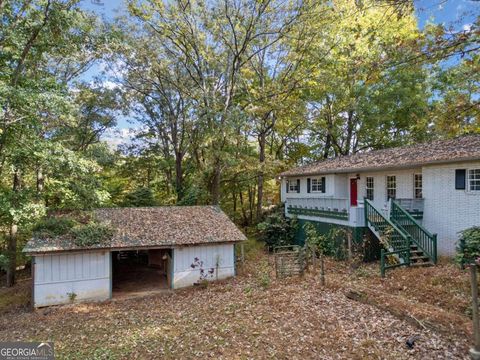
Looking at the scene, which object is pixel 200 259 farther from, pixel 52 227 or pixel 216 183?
pixel 216 183

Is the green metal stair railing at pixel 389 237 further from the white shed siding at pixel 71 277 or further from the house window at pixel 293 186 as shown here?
the white shed siding at pixel 71 277

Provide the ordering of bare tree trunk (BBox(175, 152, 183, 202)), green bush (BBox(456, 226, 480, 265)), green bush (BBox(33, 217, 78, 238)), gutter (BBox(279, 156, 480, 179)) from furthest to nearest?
bare tree trunk (BBox(175, 152, 183, 202)) → green bush (BBox(33, 217, 78, 238)) → gutter (BBox(279, 156, 480, 179)) → green bush (BBox(456, 226, 480, 265))

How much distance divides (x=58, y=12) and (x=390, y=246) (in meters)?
15.7

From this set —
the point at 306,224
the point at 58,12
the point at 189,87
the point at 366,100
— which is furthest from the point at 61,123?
the point at 366,100

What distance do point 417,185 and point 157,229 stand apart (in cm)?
1254

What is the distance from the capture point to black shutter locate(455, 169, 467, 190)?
11781 mm

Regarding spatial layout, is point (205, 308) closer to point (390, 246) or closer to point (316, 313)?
point (316, 313)

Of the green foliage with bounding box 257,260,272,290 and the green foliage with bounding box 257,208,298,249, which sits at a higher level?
the green foliage with bounding box 257,208,298,249

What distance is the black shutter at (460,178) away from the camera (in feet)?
38.7

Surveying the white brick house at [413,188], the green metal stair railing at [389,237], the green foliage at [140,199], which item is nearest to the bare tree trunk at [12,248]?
the green foliage at [140,199]

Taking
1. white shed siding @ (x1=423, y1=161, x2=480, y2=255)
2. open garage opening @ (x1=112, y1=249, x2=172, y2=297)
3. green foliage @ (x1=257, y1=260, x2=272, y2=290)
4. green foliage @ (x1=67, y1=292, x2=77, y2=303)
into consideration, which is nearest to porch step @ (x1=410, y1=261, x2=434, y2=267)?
white shed siding @ (x1=423, y1=161, x2=480, y2=255)

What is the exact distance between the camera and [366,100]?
23.9m

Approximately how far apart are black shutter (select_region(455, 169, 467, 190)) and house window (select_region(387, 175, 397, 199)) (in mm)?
3381

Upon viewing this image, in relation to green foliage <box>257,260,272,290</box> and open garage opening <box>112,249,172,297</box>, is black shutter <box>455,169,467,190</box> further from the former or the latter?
open garage opening <box>112,249,172,297</box>
